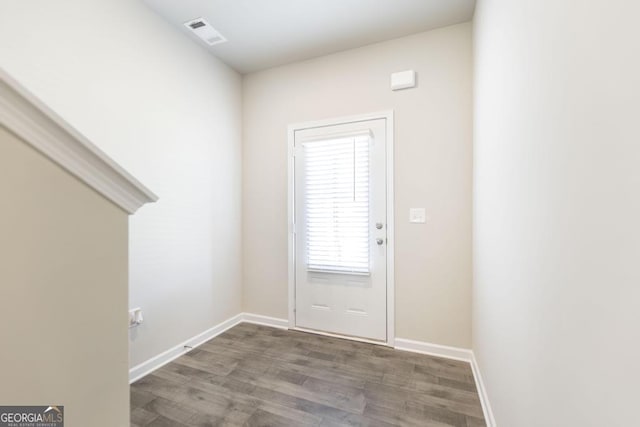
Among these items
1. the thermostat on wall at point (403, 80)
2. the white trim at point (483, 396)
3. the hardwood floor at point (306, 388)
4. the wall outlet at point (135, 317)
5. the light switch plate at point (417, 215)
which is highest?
the thermostat on wall at point (403, 80)

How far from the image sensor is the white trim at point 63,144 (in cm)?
70

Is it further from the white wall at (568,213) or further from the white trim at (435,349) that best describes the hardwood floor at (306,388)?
the white wall at (568,213)

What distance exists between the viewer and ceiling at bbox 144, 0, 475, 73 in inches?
87.8

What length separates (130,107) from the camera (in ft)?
7.01

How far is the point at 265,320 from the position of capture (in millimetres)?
3197

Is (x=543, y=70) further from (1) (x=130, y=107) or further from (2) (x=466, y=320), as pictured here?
(1) (x=130, y=107)

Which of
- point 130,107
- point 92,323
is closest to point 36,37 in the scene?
point 130,107

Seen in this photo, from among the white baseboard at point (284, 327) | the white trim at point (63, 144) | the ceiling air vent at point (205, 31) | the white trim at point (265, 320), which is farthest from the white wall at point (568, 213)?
the ceiling air vent at point (205, 31)

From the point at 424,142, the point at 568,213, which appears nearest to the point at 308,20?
the point at 424,142

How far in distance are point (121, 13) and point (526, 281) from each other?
3037mm

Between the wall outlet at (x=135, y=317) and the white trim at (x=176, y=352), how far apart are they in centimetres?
33

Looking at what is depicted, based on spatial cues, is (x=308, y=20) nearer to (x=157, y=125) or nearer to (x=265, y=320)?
(x=157, y=125)

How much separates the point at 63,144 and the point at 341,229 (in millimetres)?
2271

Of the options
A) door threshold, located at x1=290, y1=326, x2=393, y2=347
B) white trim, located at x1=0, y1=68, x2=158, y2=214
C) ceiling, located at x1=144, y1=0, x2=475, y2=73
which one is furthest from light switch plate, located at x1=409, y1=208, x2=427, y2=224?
white trim, located at x1=0, y1=68, x2=158, y2=214
